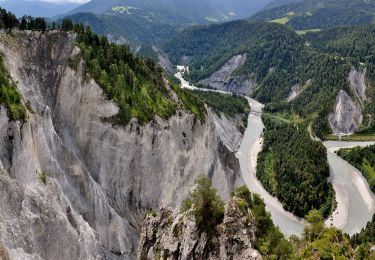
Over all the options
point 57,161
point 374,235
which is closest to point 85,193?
point 57,161

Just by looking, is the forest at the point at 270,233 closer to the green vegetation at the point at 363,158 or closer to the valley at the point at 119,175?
the valley at the point at 119,175

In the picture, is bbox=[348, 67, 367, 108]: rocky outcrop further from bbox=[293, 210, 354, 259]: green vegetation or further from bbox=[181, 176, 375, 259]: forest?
bbox=[293, 210, 354, 259]: green vegetation

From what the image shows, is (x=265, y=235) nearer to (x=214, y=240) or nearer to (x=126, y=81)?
(x=214, y=240)

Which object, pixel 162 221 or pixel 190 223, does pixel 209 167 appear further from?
pixel 190 223

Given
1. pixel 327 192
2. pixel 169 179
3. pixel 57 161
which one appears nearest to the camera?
pixel 57 161

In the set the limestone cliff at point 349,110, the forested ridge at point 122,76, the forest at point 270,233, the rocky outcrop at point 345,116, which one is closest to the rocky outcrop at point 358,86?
the limestone cliff at point 349,110

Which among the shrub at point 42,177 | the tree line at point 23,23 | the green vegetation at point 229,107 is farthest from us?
the green vegetation at point 229,107
